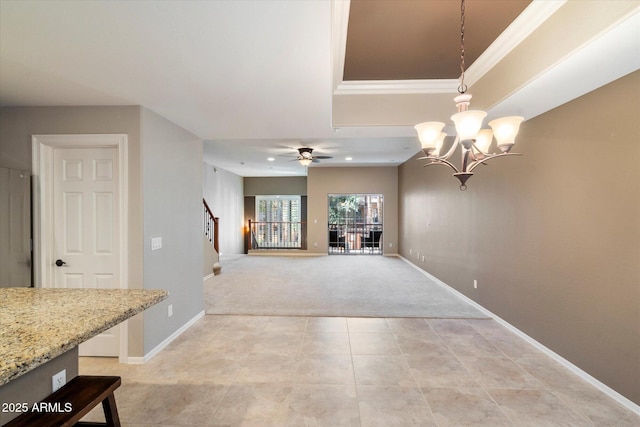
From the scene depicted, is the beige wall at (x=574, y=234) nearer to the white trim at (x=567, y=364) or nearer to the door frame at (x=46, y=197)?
the white trim at (x=567, y=364)

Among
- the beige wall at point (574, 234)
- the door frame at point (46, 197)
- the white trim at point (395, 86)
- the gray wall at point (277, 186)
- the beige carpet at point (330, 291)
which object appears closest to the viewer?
the beige wall at point (574, 234)

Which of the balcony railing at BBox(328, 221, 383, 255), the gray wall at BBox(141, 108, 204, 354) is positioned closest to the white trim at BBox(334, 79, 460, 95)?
the gray wall at BBox(141, 108, 204, 354)

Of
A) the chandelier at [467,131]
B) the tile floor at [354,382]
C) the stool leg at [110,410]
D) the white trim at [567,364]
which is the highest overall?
the chandelier at [467,131]

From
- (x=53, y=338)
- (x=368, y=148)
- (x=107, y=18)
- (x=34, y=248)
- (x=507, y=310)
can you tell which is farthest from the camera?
(x=368, y=148)

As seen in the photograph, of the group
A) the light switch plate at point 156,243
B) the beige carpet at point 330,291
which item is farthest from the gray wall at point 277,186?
the light switch plate at point 156,243

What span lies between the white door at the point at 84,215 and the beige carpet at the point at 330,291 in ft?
5.41

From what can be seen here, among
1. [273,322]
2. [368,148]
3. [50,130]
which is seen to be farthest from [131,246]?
[368,148]

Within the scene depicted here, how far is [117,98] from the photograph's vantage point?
102 inches

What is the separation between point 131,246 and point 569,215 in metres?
4.15

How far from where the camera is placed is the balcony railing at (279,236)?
39.2 ft

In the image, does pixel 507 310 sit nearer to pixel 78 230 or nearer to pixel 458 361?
pixel 458 361

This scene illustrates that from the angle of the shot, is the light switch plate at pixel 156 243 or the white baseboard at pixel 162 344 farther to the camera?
the light switch plate at pixel 156 243

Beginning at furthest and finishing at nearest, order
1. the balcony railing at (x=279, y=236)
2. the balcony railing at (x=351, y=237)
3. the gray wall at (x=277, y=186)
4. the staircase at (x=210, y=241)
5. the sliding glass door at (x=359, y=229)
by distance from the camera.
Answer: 1. the balcony railing at (x=279, y=236)
2. the gray wall at (x=277, y=186)
3. the balcony railing at (x=351, y=237)
4. the sliding glass door at (x=359, y=229)
5. the staircase at (x=210, y=241)

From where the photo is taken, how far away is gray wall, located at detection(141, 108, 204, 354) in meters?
2.84
